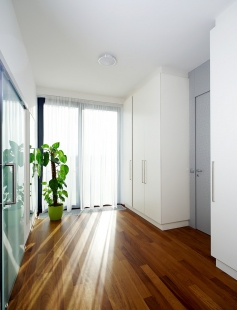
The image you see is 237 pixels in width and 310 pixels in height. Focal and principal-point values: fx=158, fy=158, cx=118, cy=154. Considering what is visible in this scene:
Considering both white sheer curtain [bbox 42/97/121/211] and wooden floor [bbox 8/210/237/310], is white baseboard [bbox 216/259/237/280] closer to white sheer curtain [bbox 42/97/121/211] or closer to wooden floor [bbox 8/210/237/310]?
wooden floor [bbox 8/210/237/310]

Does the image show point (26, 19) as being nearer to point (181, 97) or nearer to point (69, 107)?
point (69, 107)

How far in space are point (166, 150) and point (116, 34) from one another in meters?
1.82

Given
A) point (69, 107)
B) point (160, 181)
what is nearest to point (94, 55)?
point (69, 107)

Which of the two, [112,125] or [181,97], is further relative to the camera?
[112,125]

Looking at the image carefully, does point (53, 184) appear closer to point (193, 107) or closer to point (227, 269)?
point (227, 269)

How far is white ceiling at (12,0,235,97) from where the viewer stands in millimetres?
1615

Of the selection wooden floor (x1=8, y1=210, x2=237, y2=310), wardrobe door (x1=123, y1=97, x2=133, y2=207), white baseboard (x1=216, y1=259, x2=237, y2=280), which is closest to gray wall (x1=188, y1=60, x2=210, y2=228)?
wooden floor (x1=8, y1=210, x2=237, y2=310)

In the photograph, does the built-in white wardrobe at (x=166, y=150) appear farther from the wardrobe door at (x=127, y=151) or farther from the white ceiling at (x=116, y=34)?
the wardrobe door at (x=127, y=151)

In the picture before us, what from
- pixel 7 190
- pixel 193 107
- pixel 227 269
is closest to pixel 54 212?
pixel 7 190

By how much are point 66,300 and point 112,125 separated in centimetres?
336

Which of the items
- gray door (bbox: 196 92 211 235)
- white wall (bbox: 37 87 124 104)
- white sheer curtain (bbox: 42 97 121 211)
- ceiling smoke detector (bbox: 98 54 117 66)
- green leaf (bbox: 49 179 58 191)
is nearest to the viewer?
ceiling smoke detector (bbox: 98 54 117 66)

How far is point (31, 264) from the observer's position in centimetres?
182

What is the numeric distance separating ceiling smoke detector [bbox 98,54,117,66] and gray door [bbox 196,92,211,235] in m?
1.56

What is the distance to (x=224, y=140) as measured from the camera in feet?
5.45
